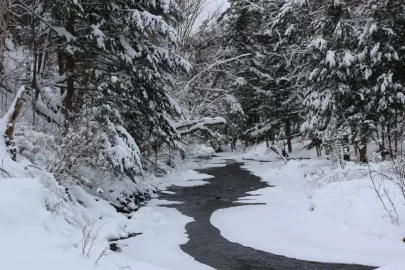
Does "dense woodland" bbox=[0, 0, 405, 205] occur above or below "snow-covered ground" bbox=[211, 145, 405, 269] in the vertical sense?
above

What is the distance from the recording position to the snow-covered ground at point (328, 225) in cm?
650

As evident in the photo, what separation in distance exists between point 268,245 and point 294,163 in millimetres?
11852

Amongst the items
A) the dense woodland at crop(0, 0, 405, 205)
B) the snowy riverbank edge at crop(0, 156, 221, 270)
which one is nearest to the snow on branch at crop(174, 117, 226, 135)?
the dense woodland at crop(0, 0, 405, 205)

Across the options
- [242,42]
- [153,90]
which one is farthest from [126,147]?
[242,42]

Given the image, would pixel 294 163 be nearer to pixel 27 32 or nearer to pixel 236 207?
pixel 236 207

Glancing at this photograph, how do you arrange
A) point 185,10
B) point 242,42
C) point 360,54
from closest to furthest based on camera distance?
point 360,54, point 185,10, point 242,42

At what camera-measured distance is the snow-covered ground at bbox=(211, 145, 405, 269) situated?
6.50m

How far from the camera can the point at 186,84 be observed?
1912cm

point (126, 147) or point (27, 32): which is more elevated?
point (27, 32)

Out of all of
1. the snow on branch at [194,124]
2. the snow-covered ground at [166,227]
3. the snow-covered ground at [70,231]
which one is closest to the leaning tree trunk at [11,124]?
the snow-covered ground at [70,231]

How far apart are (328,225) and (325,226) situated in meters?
0.07

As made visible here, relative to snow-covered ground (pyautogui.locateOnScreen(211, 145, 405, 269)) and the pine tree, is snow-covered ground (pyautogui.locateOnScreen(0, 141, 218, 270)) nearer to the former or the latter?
snow-covered ground (pyautogui.locateOnScreen(211, 145, 405, 269))

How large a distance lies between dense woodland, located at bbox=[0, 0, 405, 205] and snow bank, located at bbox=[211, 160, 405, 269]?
2.11 m

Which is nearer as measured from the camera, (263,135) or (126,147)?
(126,147)
